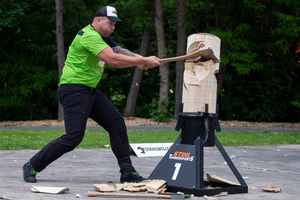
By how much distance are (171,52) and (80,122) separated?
18.2m

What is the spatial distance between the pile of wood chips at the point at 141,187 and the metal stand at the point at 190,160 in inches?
5.0

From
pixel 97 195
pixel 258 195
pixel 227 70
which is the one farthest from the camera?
pixel 227 70

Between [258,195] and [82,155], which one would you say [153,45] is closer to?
[82,155]

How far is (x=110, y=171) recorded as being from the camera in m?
6.24

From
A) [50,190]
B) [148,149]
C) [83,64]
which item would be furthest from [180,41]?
[50,190]

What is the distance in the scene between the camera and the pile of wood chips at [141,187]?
4.55m

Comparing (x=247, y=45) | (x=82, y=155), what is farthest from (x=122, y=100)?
(x=82, y=155)

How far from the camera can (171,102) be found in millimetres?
21000

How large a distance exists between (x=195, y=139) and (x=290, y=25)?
15834mm

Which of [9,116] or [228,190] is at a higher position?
[228,190]

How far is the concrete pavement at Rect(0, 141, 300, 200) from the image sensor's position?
468 centimetres

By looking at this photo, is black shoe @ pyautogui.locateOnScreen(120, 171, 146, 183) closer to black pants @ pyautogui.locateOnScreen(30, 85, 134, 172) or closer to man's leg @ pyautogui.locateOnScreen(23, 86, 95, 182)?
black pants @ pyautogui.locateOnScreen(30, 85, 134, 172)

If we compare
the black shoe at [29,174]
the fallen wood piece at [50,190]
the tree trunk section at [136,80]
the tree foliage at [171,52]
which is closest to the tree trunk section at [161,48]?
the tree foliage at [171,52]

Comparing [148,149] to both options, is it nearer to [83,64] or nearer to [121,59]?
[83,64]
